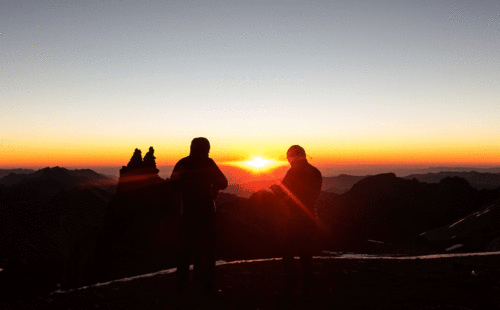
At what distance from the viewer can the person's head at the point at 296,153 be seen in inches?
228

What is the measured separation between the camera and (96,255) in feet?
167

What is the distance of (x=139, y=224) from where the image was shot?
188 ft

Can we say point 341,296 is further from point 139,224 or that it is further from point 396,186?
point 396,186

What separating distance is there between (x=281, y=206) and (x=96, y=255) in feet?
174

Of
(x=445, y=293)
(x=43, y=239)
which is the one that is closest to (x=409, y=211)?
(x=445, y=293)

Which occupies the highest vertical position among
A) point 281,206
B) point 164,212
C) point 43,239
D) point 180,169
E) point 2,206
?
point 180,169

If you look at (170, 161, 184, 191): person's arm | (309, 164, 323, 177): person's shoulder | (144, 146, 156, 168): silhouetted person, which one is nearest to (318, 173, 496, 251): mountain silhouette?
(144, 146, 156, 168): silhouetted person

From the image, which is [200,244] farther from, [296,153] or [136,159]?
[136,159]

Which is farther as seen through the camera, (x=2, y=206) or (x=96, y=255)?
(x=2, y=206)

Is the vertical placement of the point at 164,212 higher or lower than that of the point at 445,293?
lower

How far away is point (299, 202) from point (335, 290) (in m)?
2.05

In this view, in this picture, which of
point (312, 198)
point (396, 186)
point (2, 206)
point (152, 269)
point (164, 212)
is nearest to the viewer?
point (312, 198)

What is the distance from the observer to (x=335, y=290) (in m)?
6.38

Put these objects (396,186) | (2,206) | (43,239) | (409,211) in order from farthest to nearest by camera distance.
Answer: (2,206), (43,239), (396,186), (409,211)
